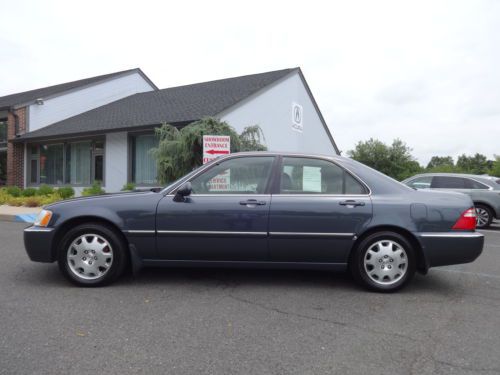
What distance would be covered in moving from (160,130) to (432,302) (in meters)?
9.51

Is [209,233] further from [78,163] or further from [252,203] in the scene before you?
[78,163]

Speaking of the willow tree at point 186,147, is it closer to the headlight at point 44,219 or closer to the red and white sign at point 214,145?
the red and white sign at point 214,145

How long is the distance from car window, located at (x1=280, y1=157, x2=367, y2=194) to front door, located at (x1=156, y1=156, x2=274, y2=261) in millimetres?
294

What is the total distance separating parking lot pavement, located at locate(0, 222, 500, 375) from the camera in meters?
2.57

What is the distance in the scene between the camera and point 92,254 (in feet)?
13.5

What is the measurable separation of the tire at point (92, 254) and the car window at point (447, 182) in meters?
9.49

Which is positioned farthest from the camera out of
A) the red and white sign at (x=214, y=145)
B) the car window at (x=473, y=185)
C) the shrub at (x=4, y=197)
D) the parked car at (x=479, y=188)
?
the shrub at (x=4, y=197)

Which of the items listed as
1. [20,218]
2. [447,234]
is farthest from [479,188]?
[20,218]

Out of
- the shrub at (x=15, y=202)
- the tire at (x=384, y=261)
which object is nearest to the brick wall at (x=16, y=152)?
the shrub at (x=15, y=202)

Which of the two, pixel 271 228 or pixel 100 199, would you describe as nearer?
pixel 271 228

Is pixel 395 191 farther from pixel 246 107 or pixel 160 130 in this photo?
pixel 246 107

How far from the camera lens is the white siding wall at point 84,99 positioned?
1894 cm

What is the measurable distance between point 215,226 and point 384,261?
5.69 feet

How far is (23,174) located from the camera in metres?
18.6
